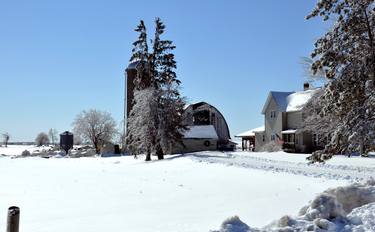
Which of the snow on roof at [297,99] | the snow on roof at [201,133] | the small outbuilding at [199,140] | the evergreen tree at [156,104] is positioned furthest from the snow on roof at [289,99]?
the evergreen tree at [156,104]

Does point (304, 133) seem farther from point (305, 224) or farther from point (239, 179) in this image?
point (305, 224)

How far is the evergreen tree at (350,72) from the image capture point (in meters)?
11.3

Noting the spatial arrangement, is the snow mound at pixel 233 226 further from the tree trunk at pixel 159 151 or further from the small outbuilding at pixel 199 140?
the small outbuilding at pixel 199 140

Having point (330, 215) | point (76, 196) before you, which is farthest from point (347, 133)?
point (76, 196)

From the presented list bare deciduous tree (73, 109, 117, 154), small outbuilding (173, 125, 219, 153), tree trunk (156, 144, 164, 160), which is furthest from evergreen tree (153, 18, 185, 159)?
bare deciduous tree (73, 109, 117, 154)

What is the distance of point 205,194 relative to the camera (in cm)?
1409

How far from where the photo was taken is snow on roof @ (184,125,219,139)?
5240cm

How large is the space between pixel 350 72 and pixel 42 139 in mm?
150173

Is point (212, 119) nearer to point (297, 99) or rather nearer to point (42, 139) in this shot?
point (297, 99)

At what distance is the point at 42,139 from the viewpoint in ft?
489

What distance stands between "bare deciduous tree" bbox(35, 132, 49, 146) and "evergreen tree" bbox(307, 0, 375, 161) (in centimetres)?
14870

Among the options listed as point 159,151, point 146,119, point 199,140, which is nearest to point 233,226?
point 146,119

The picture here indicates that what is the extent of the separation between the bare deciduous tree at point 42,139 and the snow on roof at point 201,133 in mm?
109845

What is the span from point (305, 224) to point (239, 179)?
10520 millimetres
